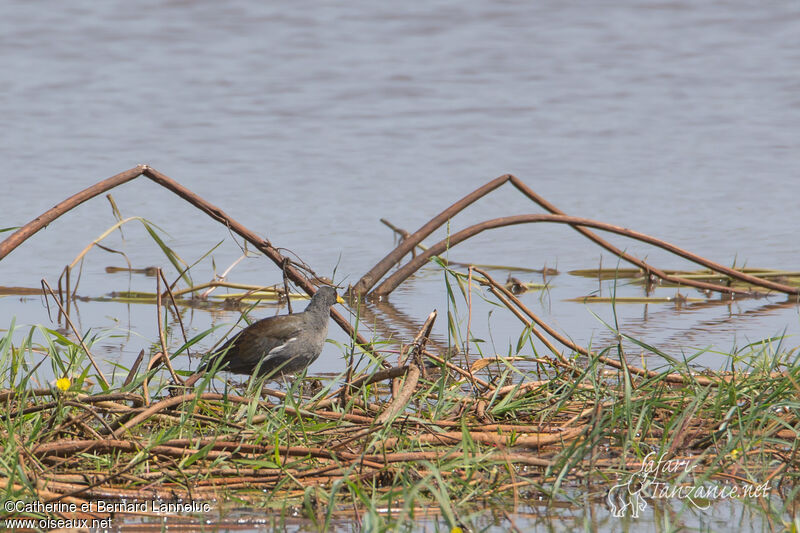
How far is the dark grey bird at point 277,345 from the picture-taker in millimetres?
4848

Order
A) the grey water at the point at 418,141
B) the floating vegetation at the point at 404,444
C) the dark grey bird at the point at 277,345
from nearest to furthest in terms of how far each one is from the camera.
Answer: the floating vegetation at the point at 404,444, the dark grey bird at the point at 277,345, the grey water at the point at 418,141

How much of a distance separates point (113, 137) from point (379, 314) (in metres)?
5.01

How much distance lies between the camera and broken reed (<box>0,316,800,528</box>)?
3.54 m

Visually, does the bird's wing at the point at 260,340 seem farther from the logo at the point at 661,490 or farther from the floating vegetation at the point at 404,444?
the logo at the point at 661,490

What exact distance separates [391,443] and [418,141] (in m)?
7.19

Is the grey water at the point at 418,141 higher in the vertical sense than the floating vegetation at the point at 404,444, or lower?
higher

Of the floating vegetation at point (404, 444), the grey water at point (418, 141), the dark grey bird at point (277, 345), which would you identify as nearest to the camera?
the floating vegetation at point (404, 444)

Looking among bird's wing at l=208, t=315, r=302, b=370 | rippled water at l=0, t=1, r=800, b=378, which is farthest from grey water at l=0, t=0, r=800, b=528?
bird's wing at l=208, t=315, r=302, b=370

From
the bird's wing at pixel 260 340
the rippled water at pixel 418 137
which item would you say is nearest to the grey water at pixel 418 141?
the rippled water at pixel 418 137

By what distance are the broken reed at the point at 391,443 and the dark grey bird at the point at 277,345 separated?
481mm

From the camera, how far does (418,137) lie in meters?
11.0

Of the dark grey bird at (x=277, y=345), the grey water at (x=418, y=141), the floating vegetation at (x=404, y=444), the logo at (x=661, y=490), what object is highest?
the grey water at (x=418, y=141)

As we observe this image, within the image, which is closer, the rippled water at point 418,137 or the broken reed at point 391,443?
the broken reed at point 391,443

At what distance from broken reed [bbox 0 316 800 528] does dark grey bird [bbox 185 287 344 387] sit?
481 millimetres
